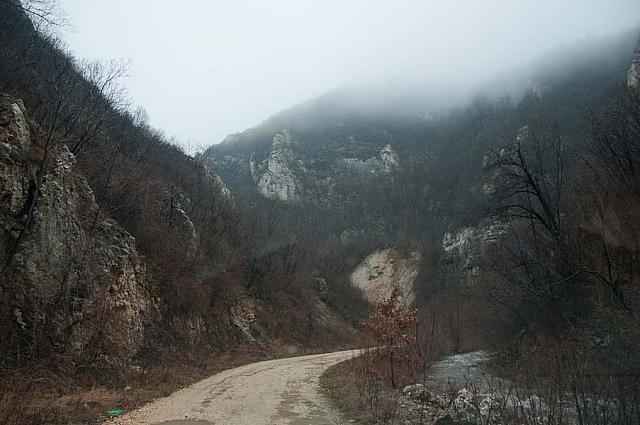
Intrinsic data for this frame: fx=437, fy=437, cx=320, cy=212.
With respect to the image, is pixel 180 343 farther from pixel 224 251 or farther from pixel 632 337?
pixel 632 337

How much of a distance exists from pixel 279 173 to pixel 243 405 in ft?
291

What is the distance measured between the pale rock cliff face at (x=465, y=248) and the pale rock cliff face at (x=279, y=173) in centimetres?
3551

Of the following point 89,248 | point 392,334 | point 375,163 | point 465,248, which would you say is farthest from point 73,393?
point 375,163

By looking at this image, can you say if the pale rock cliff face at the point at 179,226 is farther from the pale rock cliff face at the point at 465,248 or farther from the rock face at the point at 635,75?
the pale rock cliff face at the point at 465,248

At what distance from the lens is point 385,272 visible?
72562 millimetres

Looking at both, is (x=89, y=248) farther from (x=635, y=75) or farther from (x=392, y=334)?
(x=635, y=75)

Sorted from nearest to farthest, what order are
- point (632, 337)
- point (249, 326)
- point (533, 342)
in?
point (632, 337)
point (533, 342)
point (249, 326)

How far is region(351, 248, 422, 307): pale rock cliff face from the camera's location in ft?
225

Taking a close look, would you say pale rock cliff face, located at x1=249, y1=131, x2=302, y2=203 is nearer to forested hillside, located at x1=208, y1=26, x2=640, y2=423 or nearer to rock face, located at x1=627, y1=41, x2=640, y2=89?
forested hillside, located at x1=208, y1=26, x2=640, y2=423

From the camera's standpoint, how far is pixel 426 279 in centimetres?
6341

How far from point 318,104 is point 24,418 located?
139 m

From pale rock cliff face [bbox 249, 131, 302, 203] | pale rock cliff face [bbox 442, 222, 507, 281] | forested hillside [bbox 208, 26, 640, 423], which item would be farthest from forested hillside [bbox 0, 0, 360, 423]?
Result: pale rock cliff face [bbox 249, 131, 302, 203]

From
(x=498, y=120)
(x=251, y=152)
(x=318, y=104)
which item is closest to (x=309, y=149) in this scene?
(x=251, y=152)

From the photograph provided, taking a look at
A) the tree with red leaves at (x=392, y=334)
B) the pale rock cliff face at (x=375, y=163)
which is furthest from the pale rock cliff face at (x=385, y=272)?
the tree with red leaves at (x=392, y=334)
